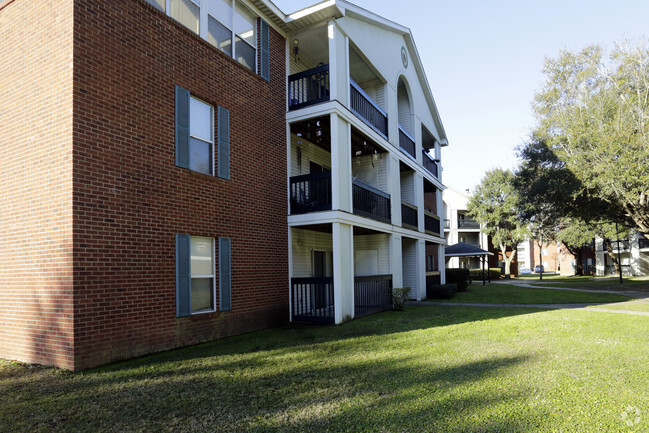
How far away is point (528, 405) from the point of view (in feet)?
14.8

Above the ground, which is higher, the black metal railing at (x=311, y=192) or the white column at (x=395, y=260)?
the black metal railing at (x=311, y=192)

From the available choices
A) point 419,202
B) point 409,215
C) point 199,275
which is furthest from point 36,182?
point 419,202

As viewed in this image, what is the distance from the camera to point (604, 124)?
675 inches

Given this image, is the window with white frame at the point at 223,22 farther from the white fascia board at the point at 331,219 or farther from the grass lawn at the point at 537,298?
the grass lawn at the point at 537,298

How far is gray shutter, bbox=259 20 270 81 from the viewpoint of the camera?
35.7ft

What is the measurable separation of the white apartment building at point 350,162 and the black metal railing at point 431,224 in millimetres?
814

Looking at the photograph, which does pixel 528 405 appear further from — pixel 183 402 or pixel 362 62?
pixel 362 62

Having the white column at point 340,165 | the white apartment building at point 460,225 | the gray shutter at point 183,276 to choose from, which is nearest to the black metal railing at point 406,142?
the white column at point 340,165

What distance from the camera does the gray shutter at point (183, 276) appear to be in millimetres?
7801

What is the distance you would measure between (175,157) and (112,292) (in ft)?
9.20

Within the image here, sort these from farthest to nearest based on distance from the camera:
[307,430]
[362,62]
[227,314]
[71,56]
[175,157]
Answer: [362,62] → [227,314] → [175,157] → [71,56] → [307,430]

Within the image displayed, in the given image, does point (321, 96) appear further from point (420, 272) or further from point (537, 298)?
point (537, 298)

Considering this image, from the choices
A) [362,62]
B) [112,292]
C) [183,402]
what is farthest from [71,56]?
[362,62]

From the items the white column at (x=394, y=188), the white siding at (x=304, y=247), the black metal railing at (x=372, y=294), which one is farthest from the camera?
the white column at (x=394, y=188)
